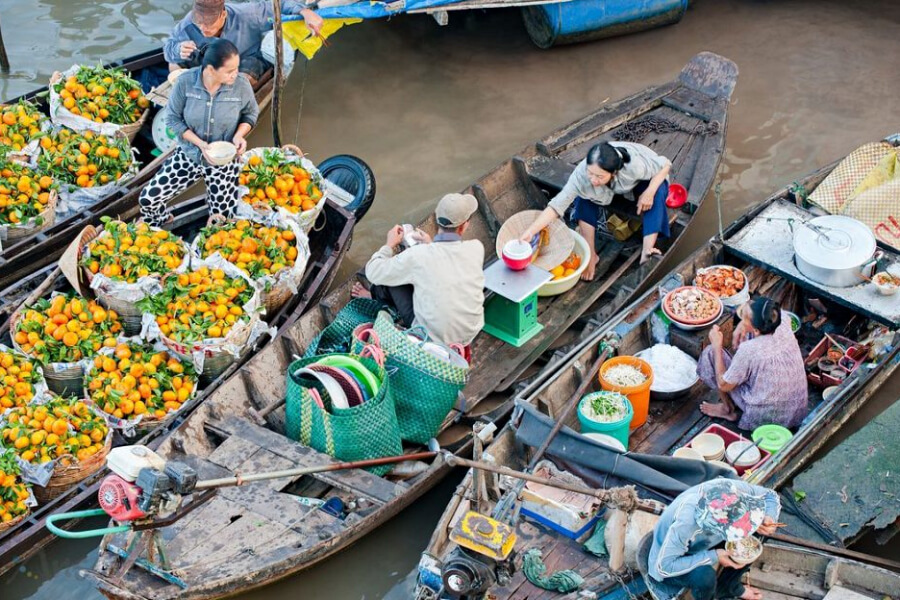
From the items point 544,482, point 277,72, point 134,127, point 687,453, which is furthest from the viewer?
point 134,127

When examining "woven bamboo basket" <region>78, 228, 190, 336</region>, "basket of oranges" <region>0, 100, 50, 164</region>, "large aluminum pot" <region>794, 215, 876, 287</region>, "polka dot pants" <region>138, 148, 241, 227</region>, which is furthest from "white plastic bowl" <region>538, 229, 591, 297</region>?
"basket of oranges" <region>0, 100, 50, 164</region>

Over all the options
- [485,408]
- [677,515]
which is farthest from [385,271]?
[677,515]

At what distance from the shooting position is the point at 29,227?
23.9ft

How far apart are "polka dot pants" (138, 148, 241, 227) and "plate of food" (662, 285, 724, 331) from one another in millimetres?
2914

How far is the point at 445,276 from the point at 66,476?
2.35m

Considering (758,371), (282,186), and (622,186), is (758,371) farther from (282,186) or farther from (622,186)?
(282,186)

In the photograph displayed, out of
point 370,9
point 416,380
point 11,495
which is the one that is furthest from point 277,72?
point 11,495

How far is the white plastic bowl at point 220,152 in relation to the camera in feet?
22.1

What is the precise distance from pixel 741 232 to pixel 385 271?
2362 mm

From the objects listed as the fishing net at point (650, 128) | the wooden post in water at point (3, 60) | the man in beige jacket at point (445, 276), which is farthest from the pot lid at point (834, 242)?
the wooden post in water at point (3, 60)

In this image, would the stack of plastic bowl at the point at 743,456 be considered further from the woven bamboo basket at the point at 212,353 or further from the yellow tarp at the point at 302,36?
the yellow tarp at the point at 302,36

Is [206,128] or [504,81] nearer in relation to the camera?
[206,128]

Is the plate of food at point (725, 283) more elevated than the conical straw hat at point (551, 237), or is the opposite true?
the plate of food at point (725, 283)

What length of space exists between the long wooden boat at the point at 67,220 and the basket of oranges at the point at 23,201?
0.28ft
